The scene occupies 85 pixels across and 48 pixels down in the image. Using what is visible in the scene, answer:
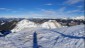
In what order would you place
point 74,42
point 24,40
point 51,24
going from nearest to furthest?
point 74,42
point 24,40
point 51,24

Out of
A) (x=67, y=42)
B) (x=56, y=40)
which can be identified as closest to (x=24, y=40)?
(x=56, y=40)

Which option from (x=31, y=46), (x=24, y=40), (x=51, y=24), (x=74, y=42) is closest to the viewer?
(x=31, y=46)

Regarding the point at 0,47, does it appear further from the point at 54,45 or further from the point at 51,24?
the point at 51,24

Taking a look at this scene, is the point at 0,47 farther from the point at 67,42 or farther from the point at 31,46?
the point at 67,42

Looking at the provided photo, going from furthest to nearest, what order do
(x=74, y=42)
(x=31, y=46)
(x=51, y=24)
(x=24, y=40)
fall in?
(x=51, y=24), (x=24, y=40), (x=74, y=42), (x=31, y=46)

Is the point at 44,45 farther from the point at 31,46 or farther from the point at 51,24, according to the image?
the point at 51,24

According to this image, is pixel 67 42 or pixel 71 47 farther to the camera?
pixel 67 42

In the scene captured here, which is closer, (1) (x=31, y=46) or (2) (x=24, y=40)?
(1) (x=31, y=46)

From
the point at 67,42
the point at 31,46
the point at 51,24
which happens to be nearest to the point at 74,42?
the point at 67,42

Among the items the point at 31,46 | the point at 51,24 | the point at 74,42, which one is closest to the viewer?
the point at 31,46
